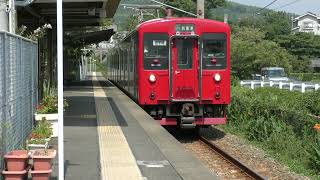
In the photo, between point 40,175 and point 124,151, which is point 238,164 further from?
point 40,175

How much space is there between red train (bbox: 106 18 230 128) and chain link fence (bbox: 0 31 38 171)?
4318 mm

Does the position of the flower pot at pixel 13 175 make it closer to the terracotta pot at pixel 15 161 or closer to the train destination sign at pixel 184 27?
the terracotta pot at pixel 15 161

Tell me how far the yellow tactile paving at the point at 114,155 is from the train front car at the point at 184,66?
1.50 meters

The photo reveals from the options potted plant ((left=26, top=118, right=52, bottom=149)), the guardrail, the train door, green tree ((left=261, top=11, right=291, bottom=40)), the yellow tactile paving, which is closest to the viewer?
the yellow tactile paving

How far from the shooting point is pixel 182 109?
15.8 meters

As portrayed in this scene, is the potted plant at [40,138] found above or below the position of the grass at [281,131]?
above

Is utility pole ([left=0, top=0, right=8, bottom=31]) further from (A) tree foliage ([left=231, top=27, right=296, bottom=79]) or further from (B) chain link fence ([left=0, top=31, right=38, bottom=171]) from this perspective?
(A) tree foliage ([left=231, top=27, right=296, bottom=79])

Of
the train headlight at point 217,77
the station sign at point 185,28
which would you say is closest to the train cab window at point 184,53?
the station sign at point 185,28

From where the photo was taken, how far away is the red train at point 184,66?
15.8 m

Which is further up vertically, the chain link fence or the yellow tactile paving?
the chain link fence

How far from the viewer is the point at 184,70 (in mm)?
15852

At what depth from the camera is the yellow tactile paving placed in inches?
328

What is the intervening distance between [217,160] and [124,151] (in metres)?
3.91

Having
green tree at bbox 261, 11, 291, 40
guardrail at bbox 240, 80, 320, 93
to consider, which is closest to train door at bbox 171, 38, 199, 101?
guardrail at bbox 240, 80, 320, 93
